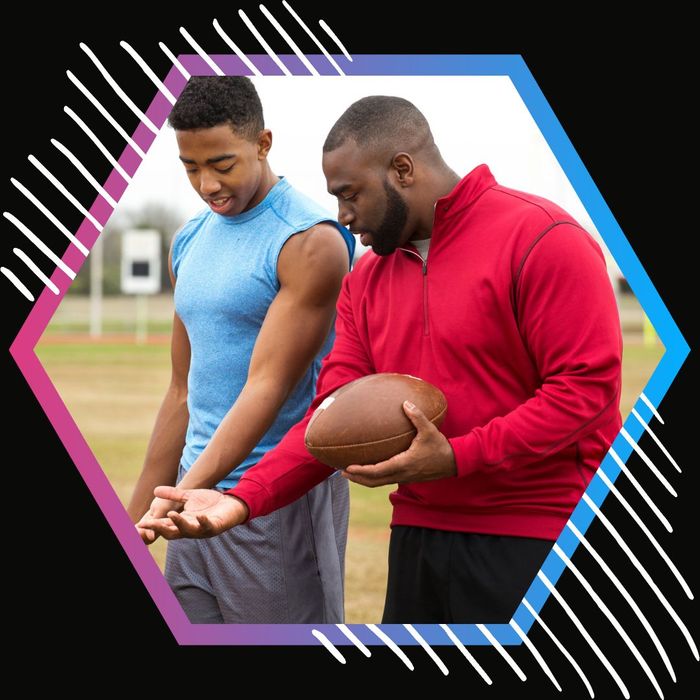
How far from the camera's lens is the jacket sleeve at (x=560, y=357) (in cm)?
292

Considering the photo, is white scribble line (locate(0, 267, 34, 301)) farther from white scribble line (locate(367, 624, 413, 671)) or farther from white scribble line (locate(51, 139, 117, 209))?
white scribble line (locate(367, 624, 413, 671))

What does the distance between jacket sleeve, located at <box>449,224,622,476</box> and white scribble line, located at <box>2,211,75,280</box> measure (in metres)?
1.55

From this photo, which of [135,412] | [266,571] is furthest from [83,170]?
[135,412]

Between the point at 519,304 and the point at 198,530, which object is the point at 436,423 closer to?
the point at 519,304

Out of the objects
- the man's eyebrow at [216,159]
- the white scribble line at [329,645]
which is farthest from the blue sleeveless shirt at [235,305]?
the white scribble line at [329,645]

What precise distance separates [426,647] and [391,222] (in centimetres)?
129

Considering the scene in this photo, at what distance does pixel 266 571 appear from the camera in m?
3.57

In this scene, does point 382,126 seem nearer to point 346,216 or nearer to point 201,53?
point 346,216

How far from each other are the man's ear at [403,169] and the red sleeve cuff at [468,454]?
776 mm

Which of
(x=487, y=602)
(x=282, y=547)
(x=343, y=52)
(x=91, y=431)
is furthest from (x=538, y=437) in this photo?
(x=91, y=431)

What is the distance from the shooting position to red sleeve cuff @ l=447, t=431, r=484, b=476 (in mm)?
2969

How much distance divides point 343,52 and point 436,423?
1.30 metres

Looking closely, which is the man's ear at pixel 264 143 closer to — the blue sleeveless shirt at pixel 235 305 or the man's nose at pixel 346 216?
the blue sleeveless shirt at pixel 235 305

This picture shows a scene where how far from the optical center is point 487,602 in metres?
3.09
